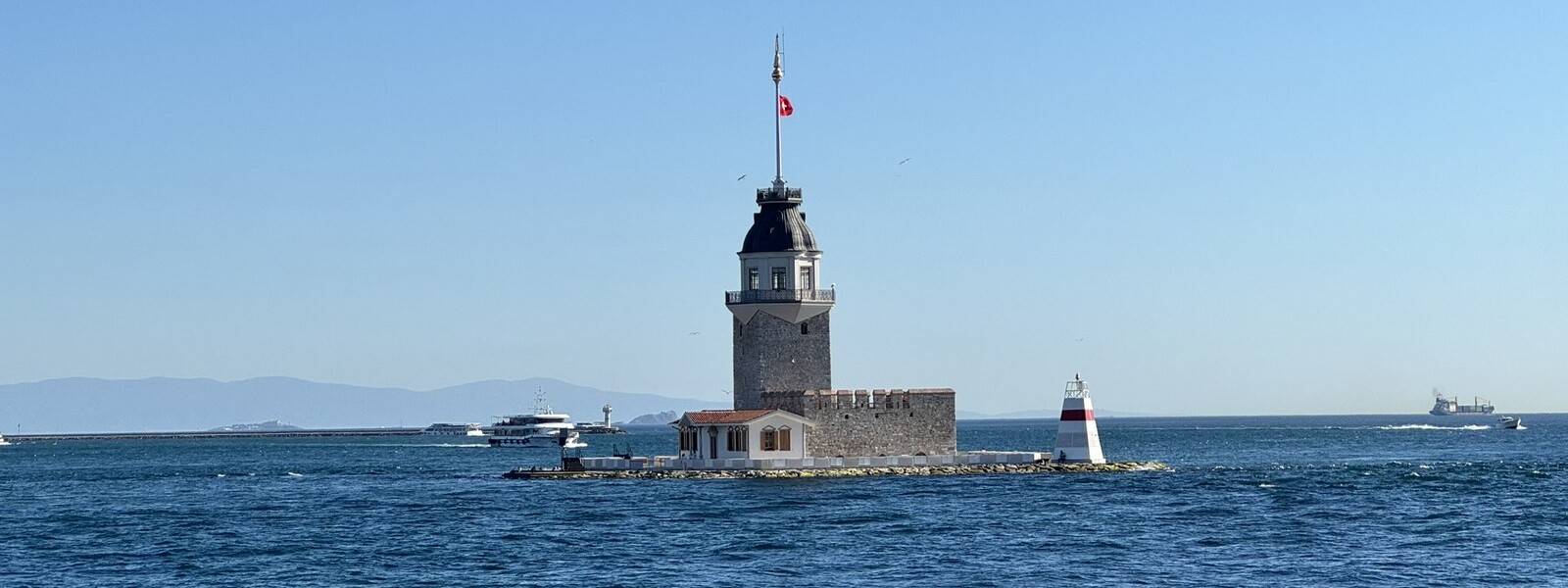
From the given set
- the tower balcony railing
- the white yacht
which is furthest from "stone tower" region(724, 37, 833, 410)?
the white yacht

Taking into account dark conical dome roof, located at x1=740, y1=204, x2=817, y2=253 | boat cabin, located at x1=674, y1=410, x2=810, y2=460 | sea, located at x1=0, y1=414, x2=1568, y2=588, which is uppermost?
dark conical dome roof, located at x1=740, y1=204, x2=817, y2=253

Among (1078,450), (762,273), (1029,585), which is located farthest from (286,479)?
(1029,585)

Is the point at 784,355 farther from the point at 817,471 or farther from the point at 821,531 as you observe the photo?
the point at 821,531

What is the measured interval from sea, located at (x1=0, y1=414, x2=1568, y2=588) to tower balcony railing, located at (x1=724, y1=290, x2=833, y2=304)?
Answer: 22.3 ft

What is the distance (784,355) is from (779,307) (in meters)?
1.76

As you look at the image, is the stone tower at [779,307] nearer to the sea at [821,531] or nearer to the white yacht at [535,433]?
the sea at [821,531]

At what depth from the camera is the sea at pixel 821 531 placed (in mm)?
46406

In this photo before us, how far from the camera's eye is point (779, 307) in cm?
7588

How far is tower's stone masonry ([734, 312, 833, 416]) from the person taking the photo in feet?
250

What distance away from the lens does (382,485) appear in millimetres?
86188

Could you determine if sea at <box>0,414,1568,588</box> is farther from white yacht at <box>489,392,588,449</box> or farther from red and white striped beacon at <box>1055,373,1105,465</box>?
white yacht at <box>489,392,588,449</box>

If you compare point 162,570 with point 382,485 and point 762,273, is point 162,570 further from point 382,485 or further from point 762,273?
point 382,485

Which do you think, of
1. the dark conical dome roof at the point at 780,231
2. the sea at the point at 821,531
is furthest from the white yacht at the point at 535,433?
the dark conical dome roof at the point at 780,231

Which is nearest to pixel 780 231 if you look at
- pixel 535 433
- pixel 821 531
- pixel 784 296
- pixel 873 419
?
pixel 784 296
